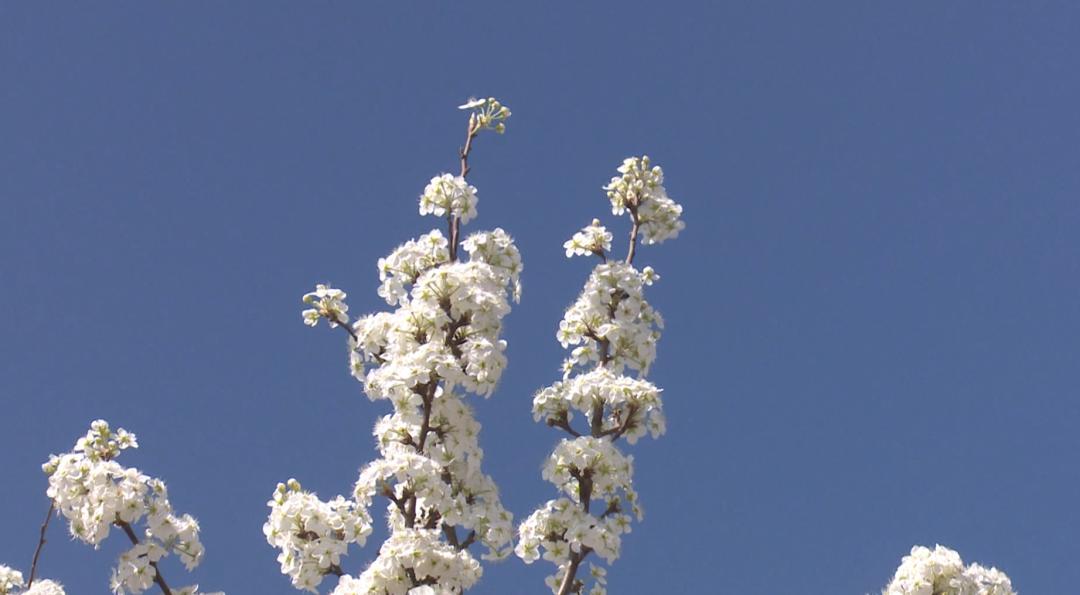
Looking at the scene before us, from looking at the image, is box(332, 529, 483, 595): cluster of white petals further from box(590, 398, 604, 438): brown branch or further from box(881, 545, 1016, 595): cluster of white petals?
box(881, 545, 1016, 595): cluster of white petals

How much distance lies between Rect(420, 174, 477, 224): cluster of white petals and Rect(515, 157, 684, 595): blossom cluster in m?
1.00

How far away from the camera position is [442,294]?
359 inches

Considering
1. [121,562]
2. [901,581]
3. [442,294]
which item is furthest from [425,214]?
[901,581]

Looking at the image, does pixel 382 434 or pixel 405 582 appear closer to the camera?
pixel 405 582

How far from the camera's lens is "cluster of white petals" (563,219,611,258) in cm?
1066

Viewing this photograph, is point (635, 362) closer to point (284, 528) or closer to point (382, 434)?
point (382, 434)

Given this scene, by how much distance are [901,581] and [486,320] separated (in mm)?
3429

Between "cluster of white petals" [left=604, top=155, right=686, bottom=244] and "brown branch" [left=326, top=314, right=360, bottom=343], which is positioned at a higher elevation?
"cluster of white petals" [left=604, top=155, right=686, bottom=244]

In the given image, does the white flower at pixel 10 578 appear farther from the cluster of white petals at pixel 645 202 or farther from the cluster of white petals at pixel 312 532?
the cluster of white petals at pixel 645 202

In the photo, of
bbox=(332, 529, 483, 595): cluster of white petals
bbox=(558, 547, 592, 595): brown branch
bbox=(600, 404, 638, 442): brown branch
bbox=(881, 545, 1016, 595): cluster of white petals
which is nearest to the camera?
bbox=(332, 529, 483, 595): cluster of white petals

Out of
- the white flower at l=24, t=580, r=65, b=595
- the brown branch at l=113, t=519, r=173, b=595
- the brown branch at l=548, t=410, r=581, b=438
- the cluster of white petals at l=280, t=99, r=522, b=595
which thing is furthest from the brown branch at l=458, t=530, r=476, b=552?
the white flower at l=24, t=580, r=65, b=595

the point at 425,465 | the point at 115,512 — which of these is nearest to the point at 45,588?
the point at 115,512

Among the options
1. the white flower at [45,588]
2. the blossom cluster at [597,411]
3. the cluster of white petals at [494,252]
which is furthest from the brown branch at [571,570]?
the white flower at [45,588]

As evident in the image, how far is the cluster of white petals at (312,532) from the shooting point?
8758mm
